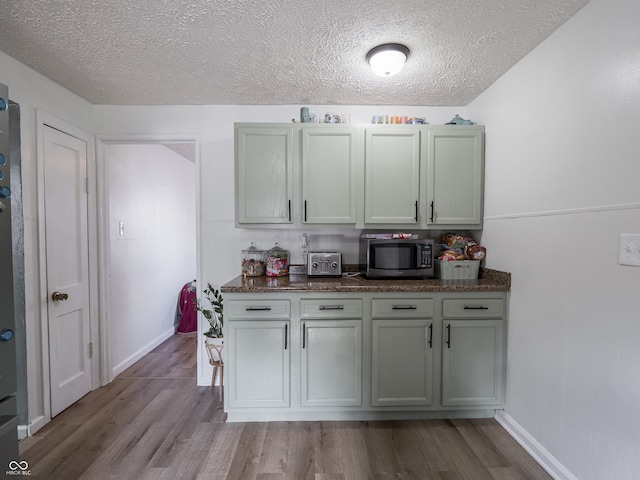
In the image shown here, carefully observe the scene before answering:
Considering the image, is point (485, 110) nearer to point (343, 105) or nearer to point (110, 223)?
point (343, 105)

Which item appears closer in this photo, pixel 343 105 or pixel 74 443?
A: pixel 74 443

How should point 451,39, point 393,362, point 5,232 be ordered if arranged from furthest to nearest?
point 393,362 < point 451,39 < point 5,232

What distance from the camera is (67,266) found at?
7.03ft

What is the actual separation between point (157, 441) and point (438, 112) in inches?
128

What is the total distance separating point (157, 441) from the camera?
5.87 feet

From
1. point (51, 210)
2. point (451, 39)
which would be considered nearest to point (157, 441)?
point (51, 210)

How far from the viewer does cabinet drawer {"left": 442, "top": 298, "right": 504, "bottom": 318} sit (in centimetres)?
194

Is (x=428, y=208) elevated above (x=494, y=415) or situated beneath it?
elevated above

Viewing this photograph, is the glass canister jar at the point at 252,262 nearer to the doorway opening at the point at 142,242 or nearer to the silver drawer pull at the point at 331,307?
the silver drawer pull at the point at 331,307

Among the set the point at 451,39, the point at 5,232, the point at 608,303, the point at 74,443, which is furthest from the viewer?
the point at 74,443

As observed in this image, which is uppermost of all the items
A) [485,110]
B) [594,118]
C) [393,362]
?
[485,110]

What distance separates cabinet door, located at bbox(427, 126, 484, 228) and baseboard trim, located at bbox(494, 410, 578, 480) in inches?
53.7

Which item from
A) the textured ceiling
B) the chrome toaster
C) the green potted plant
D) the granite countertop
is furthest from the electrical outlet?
the green potted plant

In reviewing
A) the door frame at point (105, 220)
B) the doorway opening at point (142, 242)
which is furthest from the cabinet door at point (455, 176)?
the doorway opening at point (142, 242)
